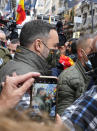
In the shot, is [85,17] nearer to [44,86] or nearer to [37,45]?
[37,45]

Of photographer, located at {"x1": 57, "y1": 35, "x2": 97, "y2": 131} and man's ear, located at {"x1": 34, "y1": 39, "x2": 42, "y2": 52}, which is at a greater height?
man's ear, located at {"x1": 34, "y1": 39, "x2": 42, "y2": 52}

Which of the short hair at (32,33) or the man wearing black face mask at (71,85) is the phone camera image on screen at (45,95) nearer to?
the short hair at (32,33)

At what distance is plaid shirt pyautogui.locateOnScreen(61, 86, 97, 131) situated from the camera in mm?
1445

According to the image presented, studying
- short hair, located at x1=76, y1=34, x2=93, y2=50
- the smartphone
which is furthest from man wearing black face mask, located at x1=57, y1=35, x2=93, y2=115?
the smartphone

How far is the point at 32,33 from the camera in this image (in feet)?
7.57

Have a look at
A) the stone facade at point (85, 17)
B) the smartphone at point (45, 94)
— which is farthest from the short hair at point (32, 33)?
the stone facade at point (85, 17)

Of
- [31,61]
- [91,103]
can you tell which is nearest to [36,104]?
[91,103]

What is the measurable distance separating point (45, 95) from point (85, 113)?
1.39ft

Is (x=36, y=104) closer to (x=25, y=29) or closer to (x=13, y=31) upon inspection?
(x=25, y=29)

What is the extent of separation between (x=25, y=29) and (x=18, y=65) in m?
0.52

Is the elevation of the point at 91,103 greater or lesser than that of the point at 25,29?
lesser

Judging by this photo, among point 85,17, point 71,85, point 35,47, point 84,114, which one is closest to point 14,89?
point 84,114

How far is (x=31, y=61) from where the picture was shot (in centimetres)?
212

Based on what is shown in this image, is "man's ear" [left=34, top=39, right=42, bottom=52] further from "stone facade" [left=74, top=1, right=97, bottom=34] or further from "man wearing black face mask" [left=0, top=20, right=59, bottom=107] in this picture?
"stone facade" [left=74, top=1, right=97, bottom=34]
